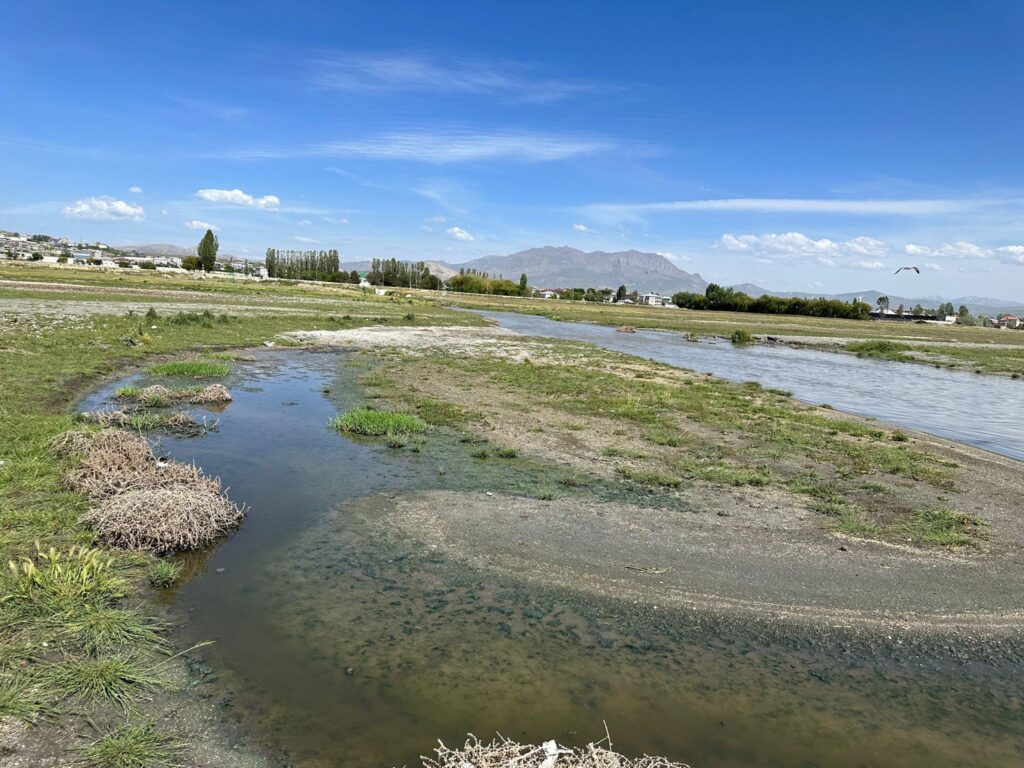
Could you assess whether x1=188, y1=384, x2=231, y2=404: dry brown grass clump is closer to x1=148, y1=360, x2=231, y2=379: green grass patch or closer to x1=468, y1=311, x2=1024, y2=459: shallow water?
x1=148, y1=360, x2=231, y2=379: green grass patch

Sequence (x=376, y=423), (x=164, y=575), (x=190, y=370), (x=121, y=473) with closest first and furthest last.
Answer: (x=164, y=575)
(x=121, y=473)
(x=376, y=423)
(x=190, y=370)

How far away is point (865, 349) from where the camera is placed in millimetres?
62125

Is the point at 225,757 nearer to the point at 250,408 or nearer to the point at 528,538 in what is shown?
the point at 528,538

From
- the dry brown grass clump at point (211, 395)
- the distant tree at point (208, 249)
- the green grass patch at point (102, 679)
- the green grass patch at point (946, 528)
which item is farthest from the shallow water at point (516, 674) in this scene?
the distant tree at point (208, 249)

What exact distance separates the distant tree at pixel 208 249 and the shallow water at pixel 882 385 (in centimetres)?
13357

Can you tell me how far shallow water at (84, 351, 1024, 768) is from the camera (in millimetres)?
5559

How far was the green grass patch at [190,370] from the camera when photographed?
22.1 meters

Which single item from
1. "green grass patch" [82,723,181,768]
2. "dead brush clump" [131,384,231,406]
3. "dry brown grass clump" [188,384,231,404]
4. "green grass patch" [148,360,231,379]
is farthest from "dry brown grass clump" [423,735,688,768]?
"green grass patch" [148,360,231,379]

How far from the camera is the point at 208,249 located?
156250mm

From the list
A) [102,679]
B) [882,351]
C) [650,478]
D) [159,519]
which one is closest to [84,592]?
[159,519]

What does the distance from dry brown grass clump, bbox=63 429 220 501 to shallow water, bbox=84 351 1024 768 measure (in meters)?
1.43

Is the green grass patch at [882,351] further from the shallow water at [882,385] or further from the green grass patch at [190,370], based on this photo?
the green grass patch at [190,370]

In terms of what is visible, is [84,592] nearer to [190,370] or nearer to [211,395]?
[211,395]

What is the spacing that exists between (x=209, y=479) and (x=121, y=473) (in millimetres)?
1349
